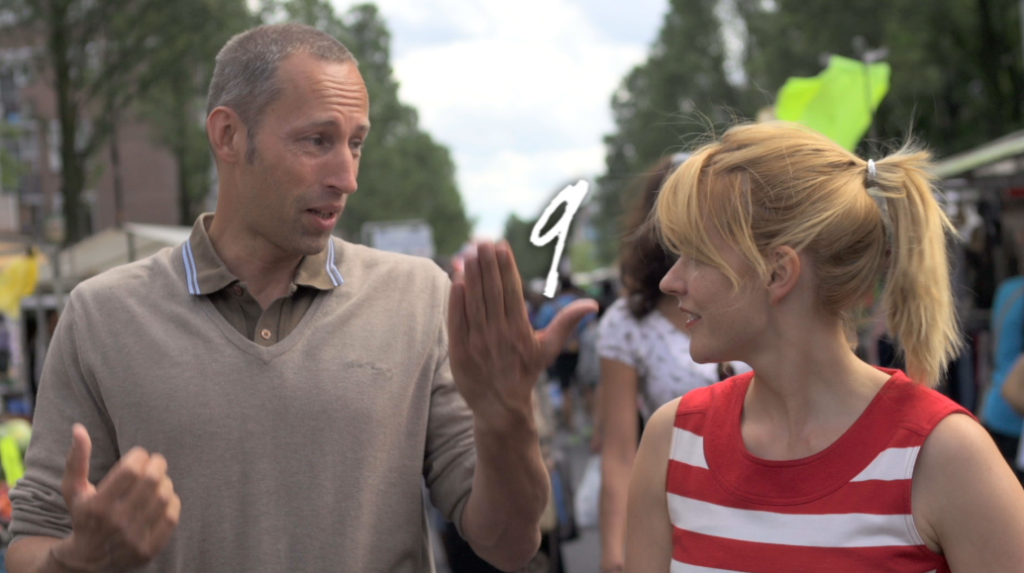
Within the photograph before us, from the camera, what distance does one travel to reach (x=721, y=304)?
194 cm

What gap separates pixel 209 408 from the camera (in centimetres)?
208

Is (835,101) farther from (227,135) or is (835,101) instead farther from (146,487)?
(146,487)

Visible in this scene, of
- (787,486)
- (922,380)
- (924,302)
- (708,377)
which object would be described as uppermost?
(924,302)

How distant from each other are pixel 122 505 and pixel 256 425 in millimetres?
416

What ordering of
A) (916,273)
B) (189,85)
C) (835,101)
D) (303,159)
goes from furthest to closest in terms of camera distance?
(189,85) → (835,101) → (303,159) → (916,273)

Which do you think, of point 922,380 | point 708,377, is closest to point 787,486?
point 922,380

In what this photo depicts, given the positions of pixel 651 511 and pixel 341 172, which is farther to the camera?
pixel 341 172

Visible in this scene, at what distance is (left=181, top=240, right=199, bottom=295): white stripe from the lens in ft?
7.31

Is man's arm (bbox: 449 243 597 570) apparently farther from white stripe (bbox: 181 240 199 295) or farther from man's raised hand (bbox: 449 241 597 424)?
white stripe (bbox: 181 240 199 295)

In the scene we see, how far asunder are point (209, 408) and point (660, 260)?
1686mm

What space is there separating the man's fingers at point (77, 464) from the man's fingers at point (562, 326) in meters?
0.77

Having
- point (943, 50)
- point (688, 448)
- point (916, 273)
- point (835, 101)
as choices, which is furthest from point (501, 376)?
point (943, 50)

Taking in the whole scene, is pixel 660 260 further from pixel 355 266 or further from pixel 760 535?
pixel 760 535

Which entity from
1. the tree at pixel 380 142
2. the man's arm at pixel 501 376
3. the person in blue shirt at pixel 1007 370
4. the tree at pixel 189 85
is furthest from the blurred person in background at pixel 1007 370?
the tree at pixel 380 142
